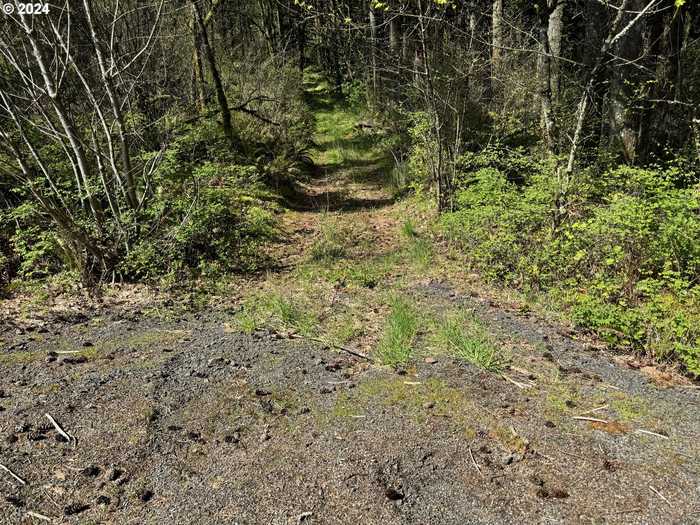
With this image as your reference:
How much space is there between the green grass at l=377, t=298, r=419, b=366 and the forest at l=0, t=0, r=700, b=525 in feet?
0.08

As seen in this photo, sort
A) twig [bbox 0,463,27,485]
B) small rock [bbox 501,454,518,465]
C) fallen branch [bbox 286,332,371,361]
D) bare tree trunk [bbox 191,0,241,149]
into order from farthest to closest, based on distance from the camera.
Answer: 1. bare tree trunk [bbox 191,0,241,149]
2. fallen branch [bbox 286,332,371,361]
3. small rock [bbox 501,454,518,465]
4. twig [bbox 0,463,27,485]

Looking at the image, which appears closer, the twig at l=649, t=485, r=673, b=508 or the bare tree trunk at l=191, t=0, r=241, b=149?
the twig at l=649, t=485, r=673, b=508

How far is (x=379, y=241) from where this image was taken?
7602mm

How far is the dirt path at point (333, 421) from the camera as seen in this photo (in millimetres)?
2318

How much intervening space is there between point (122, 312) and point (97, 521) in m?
3.16

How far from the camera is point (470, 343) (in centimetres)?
381

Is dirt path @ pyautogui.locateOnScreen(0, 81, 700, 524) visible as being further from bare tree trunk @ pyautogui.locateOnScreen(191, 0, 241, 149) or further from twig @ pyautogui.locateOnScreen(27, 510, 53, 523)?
bare tree trunk @ pyautogui.locateOnScreen(191, 0, 241, 149)

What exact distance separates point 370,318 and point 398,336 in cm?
67

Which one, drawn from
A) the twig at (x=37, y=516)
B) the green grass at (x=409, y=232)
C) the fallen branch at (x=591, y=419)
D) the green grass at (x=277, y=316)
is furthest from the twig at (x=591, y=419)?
the green grass at (x=409, y=232)

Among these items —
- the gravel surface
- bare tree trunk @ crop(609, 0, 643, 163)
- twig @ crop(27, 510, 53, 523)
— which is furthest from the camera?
bare tree trunk @ crop(609, 0, 643, 163)

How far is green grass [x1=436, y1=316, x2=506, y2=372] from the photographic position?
144 inches

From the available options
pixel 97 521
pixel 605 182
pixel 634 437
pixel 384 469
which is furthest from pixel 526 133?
pixel 97 521

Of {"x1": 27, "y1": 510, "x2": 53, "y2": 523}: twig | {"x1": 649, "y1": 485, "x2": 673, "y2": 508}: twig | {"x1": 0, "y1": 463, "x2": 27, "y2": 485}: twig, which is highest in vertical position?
{"x1": 0, "y1": 463, "x2": 27, "y2": 485}: twig

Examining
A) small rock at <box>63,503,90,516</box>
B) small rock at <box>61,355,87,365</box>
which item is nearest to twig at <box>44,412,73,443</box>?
small rock at <box>63,503,90,516</box>
